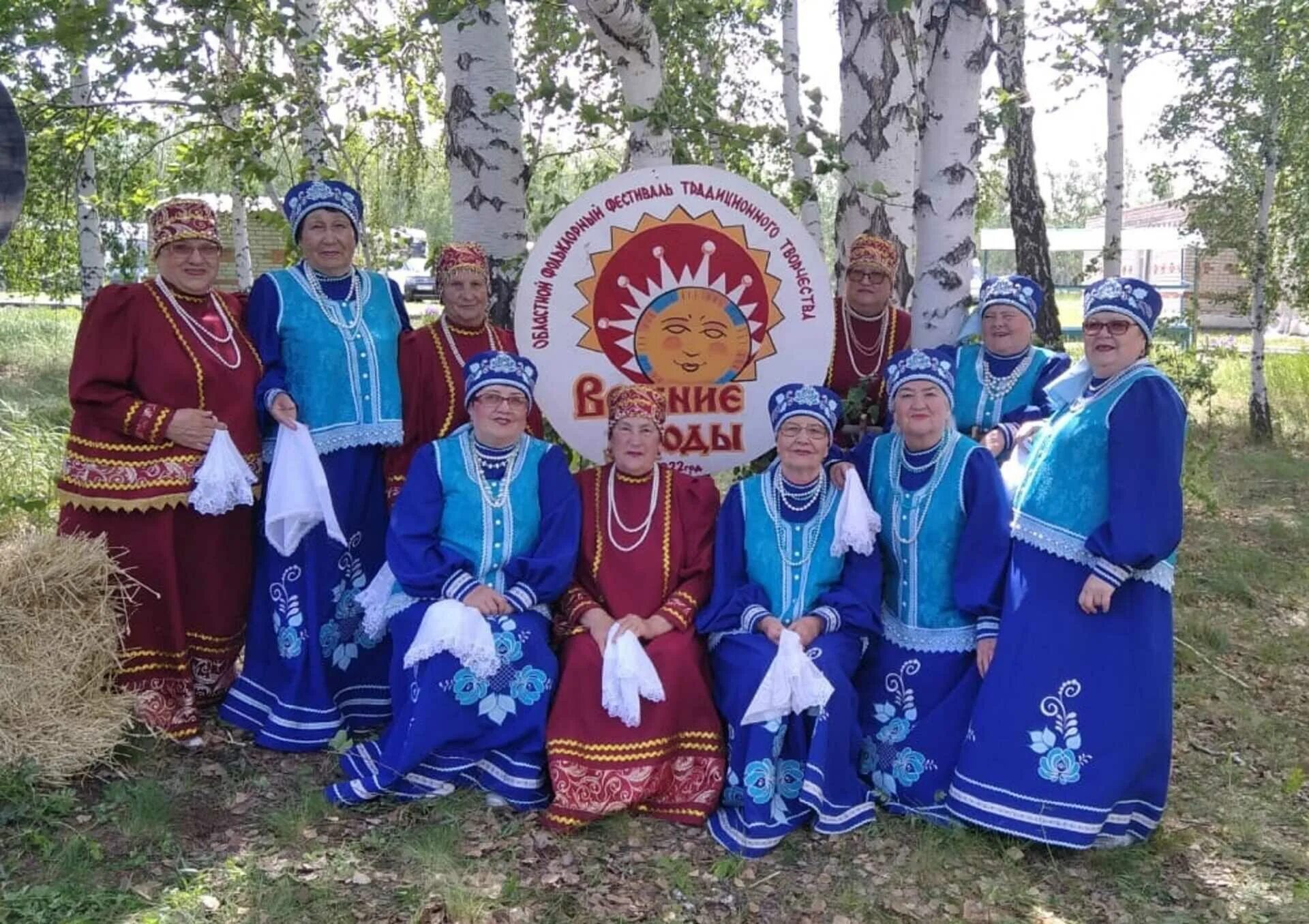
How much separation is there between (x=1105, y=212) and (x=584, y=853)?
27.4 feet

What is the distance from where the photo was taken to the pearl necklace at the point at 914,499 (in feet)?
11.7

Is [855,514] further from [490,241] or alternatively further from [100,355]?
[100,355]

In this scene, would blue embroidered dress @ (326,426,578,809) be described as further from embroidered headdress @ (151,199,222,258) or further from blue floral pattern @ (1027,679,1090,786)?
blue floral pattern @ (1027,679,1090,786)

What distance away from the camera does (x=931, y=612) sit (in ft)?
11.7

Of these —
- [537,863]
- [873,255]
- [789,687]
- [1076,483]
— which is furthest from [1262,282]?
[537,863]

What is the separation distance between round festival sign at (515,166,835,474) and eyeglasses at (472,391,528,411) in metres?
0.43

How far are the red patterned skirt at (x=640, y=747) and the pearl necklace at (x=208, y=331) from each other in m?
1.64

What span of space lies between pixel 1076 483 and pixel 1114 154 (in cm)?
733

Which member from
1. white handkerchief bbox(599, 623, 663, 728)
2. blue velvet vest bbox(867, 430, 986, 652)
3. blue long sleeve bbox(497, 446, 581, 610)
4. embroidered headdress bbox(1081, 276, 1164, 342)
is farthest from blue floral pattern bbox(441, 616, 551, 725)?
embroidered headdress bbox(1081, 276, 1164, 342)

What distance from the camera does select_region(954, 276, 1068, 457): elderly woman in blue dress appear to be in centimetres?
373

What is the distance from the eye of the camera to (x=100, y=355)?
3674 mm

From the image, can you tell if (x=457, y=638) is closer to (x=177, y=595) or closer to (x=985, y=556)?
(x=177, y=595)

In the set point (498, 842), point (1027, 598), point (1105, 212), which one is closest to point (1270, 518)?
point (1105, 212)

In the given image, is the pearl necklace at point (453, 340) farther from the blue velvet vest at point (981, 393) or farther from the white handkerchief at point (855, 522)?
the blue velvet vest at point (981, 393)
